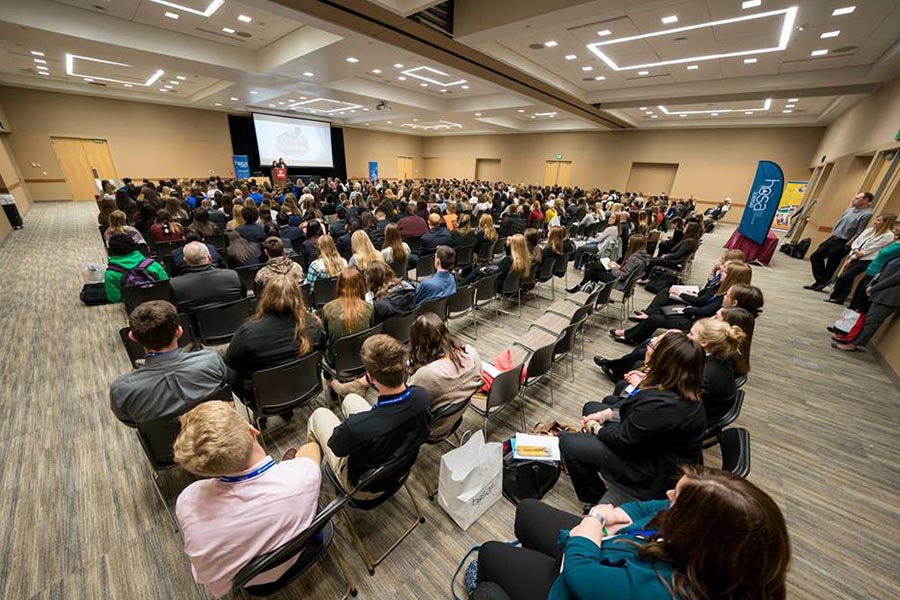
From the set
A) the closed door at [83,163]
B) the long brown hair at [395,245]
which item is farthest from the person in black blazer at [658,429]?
the closed door at [83,163]

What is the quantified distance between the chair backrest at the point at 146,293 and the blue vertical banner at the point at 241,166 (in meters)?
16.5

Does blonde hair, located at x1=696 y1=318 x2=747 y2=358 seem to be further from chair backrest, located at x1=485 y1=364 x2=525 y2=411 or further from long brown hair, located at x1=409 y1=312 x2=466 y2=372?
long brown hair, located at x1=409 y1=312 x2=466 y2=372

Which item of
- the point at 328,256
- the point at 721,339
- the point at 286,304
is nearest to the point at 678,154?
the point at 721,339

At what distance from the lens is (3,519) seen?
2023mm

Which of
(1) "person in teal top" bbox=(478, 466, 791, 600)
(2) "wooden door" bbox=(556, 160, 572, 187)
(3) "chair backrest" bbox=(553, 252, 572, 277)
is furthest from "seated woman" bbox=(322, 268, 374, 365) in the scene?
(2) "wooden door" bbox=(556, 160, 572, 187)

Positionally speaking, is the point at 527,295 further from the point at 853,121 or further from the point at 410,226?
the point at 853,121

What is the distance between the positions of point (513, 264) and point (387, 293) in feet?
7.09

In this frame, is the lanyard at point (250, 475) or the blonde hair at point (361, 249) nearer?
the lanyard at point (250, 475)

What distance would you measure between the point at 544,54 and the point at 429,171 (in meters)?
22.4

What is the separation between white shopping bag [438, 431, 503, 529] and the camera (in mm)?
1998

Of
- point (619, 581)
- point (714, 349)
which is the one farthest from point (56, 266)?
point (714, 349)

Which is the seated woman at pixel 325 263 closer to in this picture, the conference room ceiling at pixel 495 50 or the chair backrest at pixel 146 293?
the chair backrest at pixel 146 293

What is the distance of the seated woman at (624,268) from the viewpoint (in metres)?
4.65

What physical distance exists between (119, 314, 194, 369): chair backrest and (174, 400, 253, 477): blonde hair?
1398 millimetres
